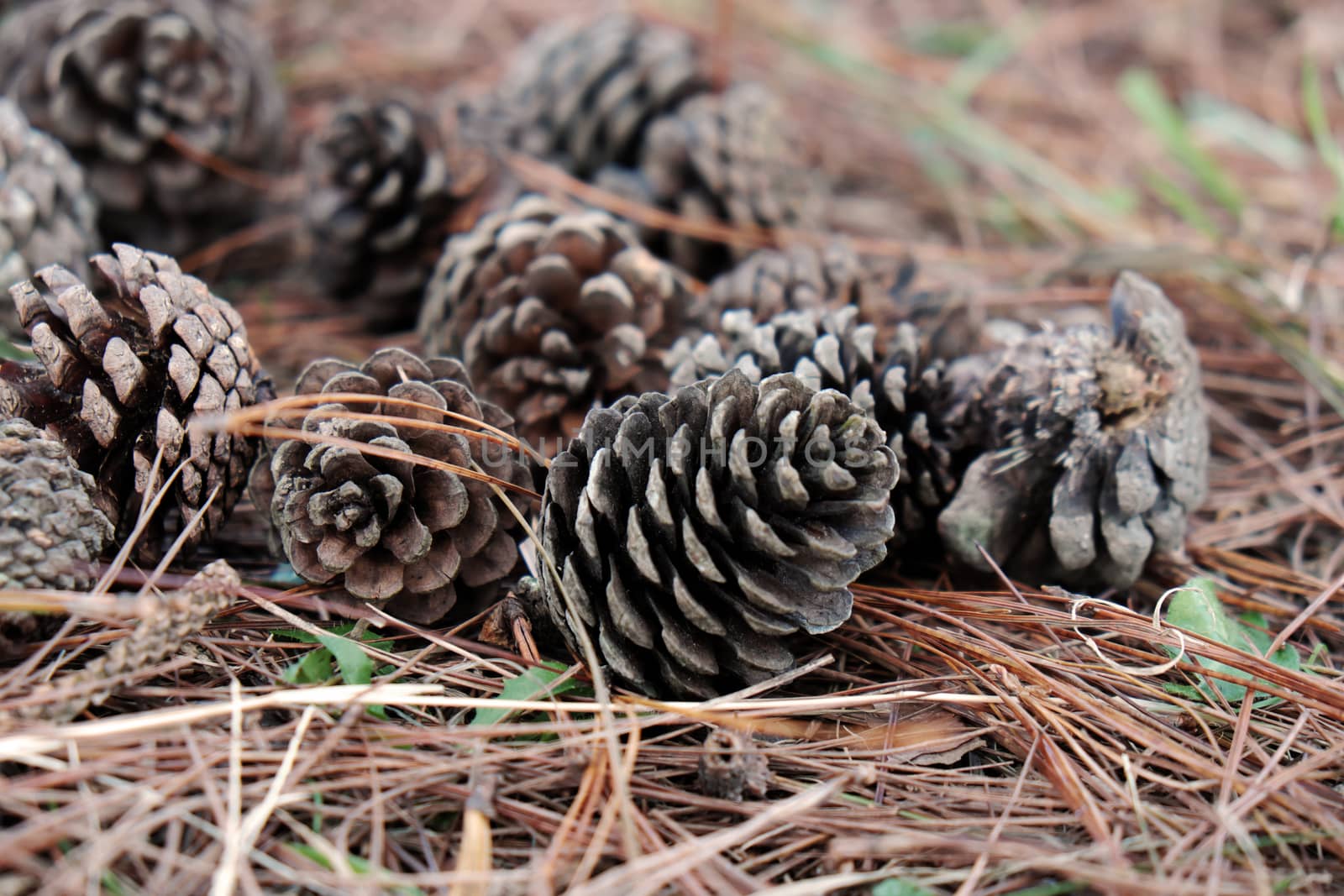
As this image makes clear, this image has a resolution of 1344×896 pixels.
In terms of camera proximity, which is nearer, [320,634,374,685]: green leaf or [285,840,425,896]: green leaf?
[285,840,425,896]: green leaf

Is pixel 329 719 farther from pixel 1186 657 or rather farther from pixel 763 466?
pixel 1186 657

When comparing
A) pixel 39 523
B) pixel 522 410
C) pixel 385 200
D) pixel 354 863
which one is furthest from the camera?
pixel 385 200

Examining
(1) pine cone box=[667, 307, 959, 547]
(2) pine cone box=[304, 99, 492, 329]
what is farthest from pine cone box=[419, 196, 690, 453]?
(2) pine cone box=[304, 99, 492, 329]

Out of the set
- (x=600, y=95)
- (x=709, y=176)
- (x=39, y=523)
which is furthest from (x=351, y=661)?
(x=600, y=95)

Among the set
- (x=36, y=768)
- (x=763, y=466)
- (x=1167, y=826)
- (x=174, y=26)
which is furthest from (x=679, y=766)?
(x=174, y=26)

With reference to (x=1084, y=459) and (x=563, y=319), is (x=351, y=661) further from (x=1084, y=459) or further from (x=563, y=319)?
(x=1084, y=459)

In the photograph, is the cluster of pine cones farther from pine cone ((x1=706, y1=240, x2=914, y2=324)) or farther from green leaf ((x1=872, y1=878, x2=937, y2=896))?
green leaf ((x1=872, y1=878, x2=937, y2=896))
